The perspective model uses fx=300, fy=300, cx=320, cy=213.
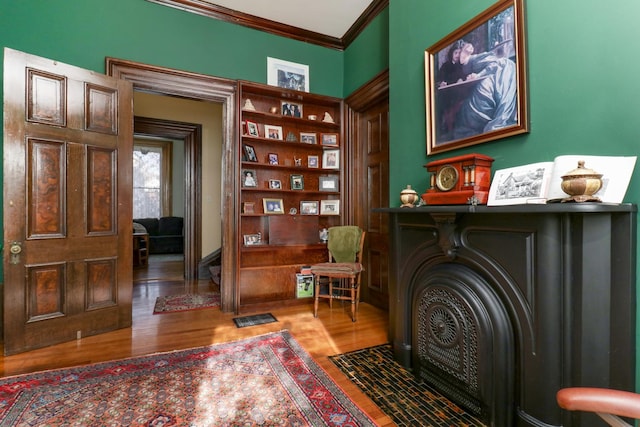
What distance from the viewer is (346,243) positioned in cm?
342

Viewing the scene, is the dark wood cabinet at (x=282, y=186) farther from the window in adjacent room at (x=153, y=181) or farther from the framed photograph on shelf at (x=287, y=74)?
the window in adjacent room at (x=153, y=181)

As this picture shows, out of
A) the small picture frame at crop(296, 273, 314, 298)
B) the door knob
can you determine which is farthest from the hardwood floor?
the door knob

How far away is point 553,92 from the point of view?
1.52 meters

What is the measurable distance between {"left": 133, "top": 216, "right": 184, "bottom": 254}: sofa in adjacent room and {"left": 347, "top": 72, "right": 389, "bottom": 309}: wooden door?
558 centimetres

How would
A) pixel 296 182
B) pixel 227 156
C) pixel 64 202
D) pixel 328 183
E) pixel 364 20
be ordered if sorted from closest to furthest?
pixel 64 202 → pixel 227 156 → pixel 364 20 → pixel 296 182 → pixel 328 183

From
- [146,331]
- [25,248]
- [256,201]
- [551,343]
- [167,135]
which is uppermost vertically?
[167,135]

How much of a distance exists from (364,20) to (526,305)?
341 centimetres

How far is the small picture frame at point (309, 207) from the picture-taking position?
382 centimetres

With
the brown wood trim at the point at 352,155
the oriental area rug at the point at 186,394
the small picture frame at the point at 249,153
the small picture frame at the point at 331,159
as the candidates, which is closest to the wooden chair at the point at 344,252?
the brown wood trim at the point at 352,155

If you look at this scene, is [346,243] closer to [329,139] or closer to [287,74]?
[329,139]

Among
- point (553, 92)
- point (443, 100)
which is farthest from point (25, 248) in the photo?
point (553, 92)

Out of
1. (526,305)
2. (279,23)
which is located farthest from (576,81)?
(279,23)

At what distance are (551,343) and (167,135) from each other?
214 inches

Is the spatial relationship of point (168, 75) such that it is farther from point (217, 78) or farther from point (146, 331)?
point (146, 331)
